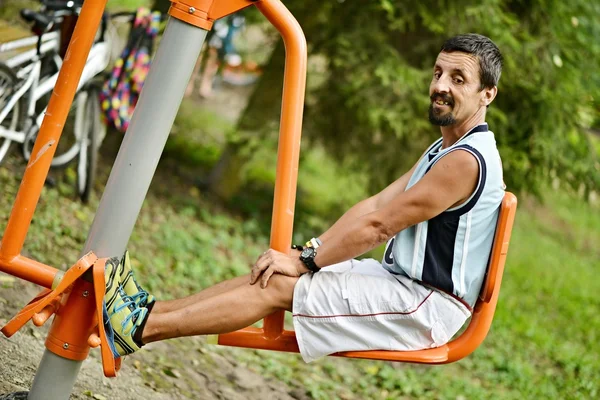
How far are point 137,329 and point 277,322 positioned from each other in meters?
0.49

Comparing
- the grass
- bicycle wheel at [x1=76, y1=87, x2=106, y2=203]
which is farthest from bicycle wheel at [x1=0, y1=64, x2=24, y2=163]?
bicycle wheel at [x1=76, y1=87, x2=106, y2=203]

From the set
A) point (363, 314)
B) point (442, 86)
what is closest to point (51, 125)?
point (363, 314)

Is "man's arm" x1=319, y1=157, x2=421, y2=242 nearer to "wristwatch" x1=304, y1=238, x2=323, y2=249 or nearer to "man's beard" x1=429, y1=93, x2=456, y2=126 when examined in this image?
"wristwatch" x1=304, y1=238, x2=323, y2=249

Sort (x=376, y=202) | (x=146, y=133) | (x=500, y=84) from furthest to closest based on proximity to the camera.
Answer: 1. (x=500, y=84)
2. (x=376, y=202)
3. (x=146, y=133)

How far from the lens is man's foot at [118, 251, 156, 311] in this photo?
2632 mm

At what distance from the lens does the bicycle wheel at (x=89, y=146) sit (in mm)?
5438

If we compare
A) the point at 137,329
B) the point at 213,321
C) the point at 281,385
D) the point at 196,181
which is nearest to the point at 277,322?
the point at 213,321

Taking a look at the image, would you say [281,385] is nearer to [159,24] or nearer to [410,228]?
[410,228]

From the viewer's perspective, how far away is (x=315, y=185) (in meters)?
9.36

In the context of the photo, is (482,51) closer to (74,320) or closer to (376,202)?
(376,202)

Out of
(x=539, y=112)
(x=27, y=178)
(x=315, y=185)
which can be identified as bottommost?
(x=315, y=185)

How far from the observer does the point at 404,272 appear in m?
2.88

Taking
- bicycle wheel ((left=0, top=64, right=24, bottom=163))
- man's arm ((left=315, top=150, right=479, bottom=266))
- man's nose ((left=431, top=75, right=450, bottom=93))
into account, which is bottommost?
bicycle wheel ((left=0, top=64, right=24, bottom=163))

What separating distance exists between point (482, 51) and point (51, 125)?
4.94 feet
